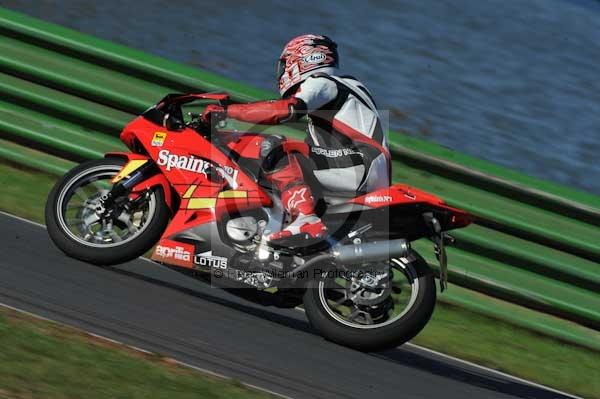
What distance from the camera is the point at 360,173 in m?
6.12

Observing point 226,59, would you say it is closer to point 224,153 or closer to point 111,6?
point 111,6

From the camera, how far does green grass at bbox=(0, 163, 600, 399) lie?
15.0 feet

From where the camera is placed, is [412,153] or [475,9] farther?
A: [475,9]

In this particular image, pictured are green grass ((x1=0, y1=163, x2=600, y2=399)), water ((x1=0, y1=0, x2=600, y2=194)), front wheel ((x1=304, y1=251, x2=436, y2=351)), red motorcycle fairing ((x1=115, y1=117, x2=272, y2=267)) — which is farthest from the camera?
water ((x1=0, y1=0, x2=600, y2=194))

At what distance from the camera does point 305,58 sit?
618 cm

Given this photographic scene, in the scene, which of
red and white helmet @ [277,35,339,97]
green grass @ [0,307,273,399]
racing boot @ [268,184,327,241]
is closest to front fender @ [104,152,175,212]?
racing boot @ [268,184,327,241]

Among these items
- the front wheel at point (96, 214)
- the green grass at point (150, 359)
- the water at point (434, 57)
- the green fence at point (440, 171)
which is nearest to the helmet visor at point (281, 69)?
the front wheel at point (96, 214)

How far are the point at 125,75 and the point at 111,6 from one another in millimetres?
6026

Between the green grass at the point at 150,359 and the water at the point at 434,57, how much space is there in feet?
12.3

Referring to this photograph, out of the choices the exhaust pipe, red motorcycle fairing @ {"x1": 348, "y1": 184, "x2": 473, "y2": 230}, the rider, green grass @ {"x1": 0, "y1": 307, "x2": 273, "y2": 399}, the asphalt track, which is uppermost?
the rider

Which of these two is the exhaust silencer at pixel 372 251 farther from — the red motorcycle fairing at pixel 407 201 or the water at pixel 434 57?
the water at pixel 434 57

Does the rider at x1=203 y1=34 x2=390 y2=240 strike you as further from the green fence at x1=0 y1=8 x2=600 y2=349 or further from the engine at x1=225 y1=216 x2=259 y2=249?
the green fence at x1=0 y1=8 x2=600 y2=349

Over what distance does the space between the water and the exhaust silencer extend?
5.24 meters

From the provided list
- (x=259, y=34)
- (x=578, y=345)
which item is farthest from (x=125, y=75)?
(x=259, y=34)
